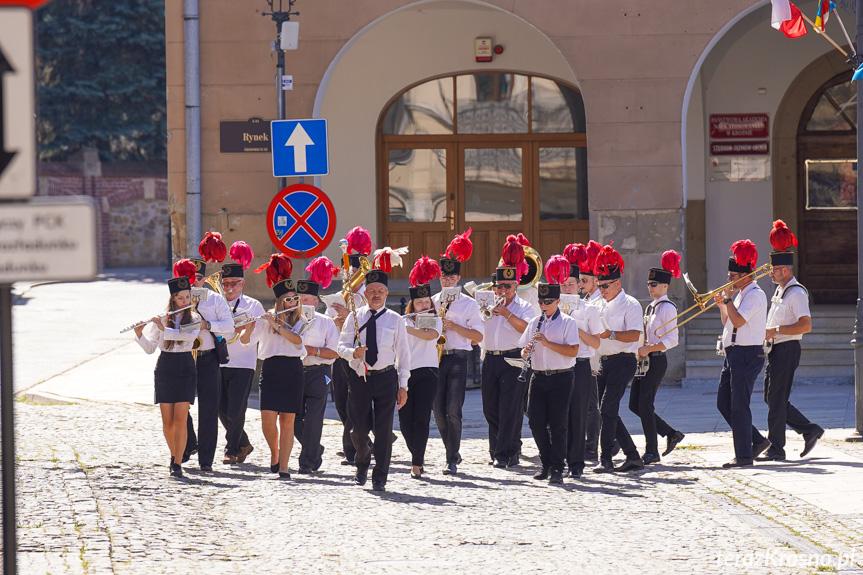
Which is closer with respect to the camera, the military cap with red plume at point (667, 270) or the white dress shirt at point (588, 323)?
the white dress shirt at point (588, 323)

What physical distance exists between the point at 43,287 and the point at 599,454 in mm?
25431

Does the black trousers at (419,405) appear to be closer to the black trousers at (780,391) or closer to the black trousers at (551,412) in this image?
the black trousers at (551,412)

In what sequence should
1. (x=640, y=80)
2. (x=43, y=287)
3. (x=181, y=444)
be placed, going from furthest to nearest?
(x=43, y=287), (x=640, y=80), (x=181, y=444)

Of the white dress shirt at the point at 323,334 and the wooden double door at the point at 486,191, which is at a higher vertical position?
the wooden double door at the point at 486,191

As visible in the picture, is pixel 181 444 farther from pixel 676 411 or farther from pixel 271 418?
pixel 676 411

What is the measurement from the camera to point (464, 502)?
9.37 meters

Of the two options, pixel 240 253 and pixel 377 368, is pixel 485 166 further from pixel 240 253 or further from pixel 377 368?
pixel 377 368

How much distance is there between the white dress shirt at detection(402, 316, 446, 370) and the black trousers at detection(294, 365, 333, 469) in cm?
91

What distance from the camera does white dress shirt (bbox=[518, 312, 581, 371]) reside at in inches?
400

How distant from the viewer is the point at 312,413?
10.9m

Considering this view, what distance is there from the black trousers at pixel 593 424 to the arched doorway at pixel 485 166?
28.4 ft

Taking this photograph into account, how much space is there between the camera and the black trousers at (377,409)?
9.95 m

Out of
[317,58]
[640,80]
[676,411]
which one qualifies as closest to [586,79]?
[640,80]

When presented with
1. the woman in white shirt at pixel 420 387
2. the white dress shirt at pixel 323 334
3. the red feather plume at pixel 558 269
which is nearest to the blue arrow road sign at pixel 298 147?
the white dress shirt at pixel 323 334
